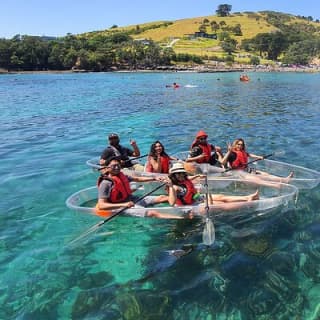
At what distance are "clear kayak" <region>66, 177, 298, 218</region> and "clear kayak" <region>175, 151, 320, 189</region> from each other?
0.70 meters

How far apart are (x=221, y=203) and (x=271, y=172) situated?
4653mm

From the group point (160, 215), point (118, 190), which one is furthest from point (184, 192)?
point (118, 190)

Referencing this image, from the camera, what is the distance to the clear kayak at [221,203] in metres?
10.1

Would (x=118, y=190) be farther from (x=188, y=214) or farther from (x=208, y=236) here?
(x=208, y=236)

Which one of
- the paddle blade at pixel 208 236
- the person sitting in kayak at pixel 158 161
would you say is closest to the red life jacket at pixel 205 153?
the person sitting in kayak at pixel 158 161

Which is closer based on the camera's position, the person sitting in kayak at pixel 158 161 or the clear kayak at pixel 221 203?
the clear kayak at pixel 221 203

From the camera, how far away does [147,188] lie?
12.5 meters

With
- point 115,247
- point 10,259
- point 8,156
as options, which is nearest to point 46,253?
point 10,259

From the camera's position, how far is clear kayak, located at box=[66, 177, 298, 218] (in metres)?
10.1

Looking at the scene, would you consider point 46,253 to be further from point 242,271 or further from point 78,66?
point 78,66

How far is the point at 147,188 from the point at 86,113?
2503 cm

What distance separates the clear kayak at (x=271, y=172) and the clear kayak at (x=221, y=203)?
2.29 ft

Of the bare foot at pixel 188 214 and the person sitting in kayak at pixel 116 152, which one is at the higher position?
the person sitting in kayak at pixel 116 152

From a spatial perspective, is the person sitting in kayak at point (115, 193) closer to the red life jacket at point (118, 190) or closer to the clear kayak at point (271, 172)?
the red life jacket at point (118, 190)
